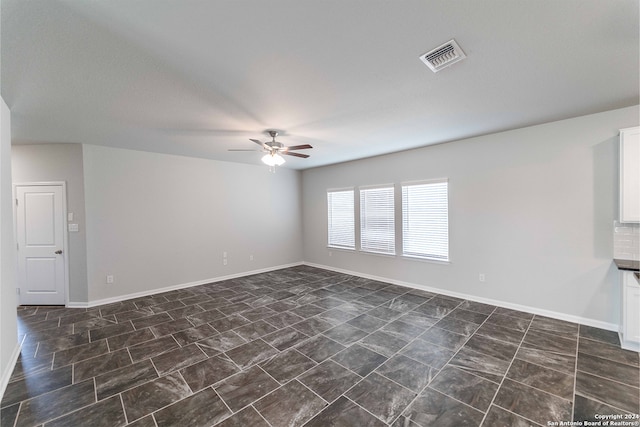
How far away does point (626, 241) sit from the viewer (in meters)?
3.05

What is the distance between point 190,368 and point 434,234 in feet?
13.7

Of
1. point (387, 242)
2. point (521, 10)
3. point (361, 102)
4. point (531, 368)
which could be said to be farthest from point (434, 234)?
point (521, 10)

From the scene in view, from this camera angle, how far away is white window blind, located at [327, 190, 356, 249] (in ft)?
20.4

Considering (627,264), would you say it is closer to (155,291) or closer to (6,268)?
(6,268)

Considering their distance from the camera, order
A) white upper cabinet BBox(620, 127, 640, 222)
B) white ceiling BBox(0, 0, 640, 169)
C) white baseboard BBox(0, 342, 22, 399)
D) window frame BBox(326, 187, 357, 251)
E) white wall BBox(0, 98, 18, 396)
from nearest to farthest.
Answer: white ceiling BBox(0, 0, 640, 169) → white baseboard BBox(0, 342, 22, 399) → white wall BBox(0, 98, 18, 396) → white upper cabinet BBox(620, 127, 640, 222) → window frame BBox(326, 187, 357, 251)

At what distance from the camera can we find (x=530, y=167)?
367 cm

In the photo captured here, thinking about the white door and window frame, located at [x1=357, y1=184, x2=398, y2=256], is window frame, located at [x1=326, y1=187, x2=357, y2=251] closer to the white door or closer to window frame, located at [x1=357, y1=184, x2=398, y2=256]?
window frame, located at [x1=357, y1=184, x2=398, y2=256]

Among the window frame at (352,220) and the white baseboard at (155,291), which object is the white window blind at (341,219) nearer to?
the window frame at (352,220)

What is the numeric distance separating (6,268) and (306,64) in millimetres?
3495

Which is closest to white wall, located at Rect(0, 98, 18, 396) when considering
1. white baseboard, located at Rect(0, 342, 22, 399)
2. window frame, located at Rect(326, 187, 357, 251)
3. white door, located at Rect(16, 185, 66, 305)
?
white baseboard, located at Rect(0, 342, 22, 399)

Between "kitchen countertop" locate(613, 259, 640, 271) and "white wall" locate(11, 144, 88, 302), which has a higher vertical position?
"white wall" locate(11, 144, 88, 302)

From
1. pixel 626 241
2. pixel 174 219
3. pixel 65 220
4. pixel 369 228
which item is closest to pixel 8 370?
pixel 65 220

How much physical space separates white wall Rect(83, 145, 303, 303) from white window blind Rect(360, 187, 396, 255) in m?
2.25

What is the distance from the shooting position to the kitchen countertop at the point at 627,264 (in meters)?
2.64
